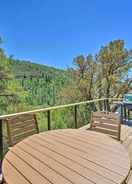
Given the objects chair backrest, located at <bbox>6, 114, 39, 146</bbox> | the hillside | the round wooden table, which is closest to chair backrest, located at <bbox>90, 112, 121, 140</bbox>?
the round wooden table

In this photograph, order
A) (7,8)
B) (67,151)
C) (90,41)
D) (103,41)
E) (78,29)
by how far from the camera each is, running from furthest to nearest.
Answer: (90,41) → (78,29) → (103,41) → (7,8) → (67,151)

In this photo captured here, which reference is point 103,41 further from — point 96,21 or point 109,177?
point 109,177

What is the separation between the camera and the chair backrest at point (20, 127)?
96.5 inches

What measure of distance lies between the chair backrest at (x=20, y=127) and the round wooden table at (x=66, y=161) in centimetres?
35

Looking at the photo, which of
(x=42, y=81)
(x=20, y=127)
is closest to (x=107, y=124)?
(x=20, y=127)

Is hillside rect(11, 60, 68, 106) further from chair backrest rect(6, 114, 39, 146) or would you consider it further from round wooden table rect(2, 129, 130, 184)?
round wooden table rect(2, 129, 130, 184)

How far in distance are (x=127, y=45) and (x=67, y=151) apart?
30.4 ft

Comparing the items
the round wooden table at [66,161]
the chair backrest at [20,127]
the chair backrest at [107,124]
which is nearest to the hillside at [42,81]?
the chair backrest at [107,124]

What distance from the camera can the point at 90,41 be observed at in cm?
1284

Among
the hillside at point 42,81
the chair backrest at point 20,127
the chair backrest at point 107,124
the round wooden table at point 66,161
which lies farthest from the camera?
the hillside at point 42,81

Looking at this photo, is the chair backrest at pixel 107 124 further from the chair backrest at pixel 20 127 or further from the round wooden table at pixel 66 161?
the chair backrest at pixel 20 127

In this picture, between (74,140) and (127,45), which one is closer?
(74,140)

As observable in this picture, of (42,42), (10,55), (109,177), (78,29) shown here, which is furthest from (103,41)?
(109,177)

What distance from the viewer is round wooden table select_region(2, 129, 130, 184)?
138 cm
